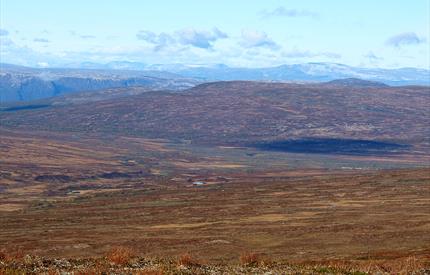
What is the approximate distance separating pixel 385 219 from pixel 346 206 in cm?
1484

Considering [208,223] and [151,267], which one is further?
[208,223]

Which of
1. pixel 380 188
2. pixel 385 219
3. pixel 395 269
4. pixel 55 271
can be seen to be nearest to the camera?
pixel 55 271

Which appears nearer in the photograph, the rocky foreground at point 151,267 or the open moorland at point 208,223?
the rocky foreground at point 151,267

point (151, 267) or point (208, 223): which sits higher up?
point (151, 267)

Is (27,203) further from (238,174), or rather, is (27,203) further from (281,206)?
(238,174)

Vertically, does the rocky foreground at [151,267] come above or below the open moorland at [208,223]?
above

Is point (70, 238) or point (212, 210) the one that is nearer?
point (70, 238)

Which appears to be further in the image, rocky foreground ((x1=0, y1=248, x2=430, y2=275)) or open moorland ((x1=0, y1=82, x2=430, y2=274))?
open moorland ((x1=0, y1=82, x2=430, y2=274))

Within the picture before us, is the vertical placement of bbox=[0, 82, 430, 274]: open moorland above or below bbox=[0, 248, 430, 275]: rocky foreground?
below

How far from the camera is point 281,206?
81750 mm

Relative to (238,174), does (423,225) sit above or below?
above

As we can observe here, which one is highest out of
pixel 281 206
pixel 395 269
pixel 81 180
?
pixel 395 269

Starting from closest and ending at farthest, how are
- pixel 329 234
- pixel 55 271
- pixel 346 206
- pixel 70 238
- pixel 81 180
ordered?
pixel 55 271 → pixel 329 234 → pixel 70 238 → pixel 346 206 → pixel 81 180

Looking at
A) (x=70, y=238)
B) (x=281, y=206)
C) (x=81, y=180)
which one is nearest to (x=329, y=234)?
(x=70, y=238)
